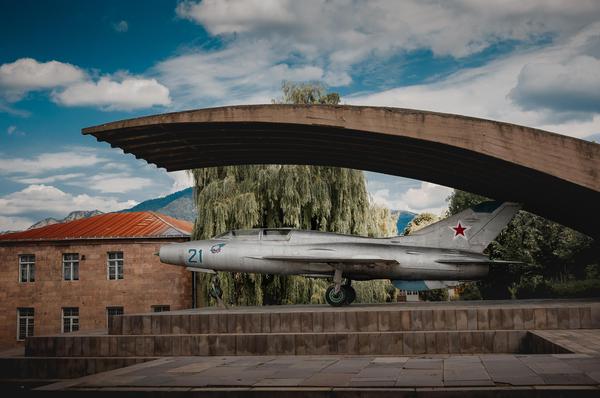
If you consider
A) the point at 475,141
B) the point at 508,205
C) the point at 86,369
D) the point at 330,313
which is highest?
the point at 475,141

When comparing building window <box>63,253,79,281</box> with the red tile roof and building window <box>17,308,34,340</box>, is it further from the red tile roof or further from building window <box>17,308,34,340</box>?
building window <box>17,308,34,340</box>

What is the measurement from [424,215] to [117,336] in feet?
193

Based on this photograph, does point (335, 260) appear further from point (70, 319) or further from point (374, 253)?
point (70, 319)

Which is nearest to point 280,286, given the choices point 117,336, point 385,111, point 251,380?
point 117,336

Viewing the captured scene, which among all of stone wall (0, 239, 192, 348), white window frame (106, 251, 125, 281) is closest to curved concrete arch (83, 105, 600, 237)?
stone wall (0, 239, 192, 348)

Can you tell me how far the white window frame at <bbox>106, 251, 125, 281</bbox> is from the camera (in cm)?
3938

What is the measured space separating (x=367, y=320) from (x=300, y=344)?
2031mm

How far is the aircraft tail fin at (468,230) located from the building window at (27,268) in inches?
1115

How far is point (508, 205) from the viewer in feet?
68.7

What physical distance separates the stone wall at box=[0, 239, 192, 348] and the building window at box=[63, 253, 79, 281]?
0.30 meters

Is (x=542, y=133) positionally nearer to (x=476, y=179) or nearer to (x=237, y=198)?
(x=476, y=179)

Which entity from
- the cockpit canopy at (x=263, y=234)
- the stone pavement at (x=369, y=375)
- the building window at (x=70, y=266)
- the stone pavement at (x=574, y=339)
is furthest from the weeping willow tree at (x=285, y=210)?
the stone pavement at (x=369, y=375)

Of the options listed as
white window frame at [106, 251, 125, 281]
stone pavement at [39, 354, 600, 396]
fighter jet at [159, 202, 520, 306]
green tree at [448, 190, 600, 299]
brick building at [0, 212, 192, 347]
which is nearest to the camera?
stone pavement at [39, 354, 600, 396]

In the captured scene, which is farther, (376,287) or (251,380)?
(376,287)
